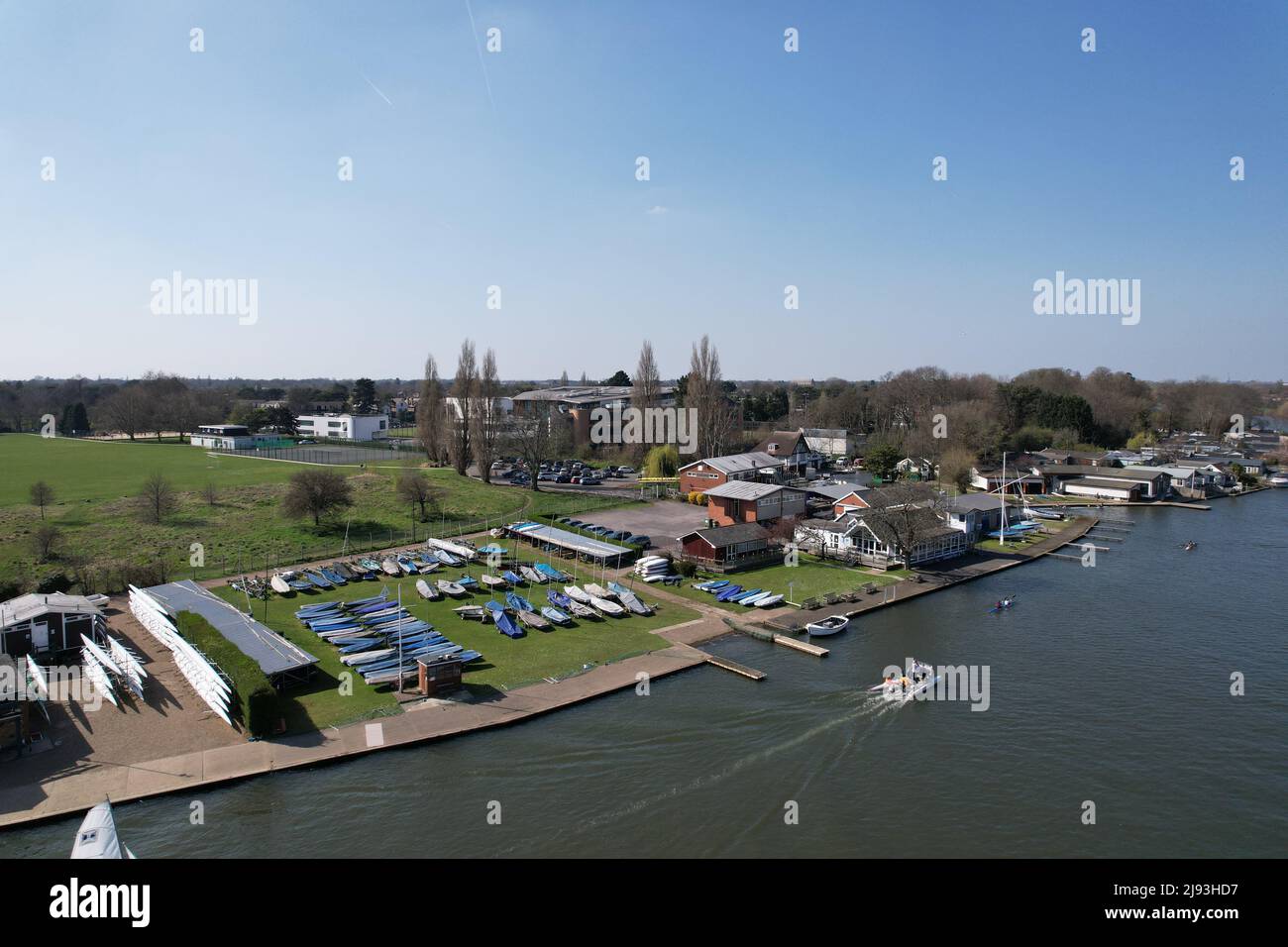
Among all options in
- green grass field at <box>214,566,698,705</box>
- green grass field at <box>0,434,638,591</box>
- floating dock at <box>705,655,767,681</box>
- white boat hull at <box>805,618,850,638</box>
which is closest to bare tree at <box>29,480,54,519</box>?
green grass field at <box>0,434,638,591</box>

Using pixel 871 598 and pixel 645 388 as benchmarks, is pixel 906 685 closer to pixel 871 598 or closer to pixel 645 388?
pixel 871 598

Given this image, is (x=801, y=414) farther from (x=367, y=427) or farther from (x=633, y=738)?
(x=633, y=738)

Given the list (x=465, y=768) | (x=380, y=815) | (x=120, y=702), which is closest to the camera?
(x=380, y=815)

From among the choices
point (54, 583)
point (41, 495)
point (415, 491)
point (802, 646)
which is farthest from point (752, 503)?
point (41, 495)

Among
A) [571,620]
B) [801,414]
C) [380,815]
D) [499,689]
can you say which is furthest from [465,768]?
[801,414]

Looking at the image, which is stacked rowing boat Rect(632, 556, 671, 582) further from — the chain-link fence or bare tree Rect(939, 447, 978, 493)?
the chain-link fence

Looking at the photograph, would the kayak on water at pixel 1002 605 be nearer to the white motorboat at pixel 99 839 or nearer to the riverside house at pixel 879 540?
the riverside house at pixel 879 540
